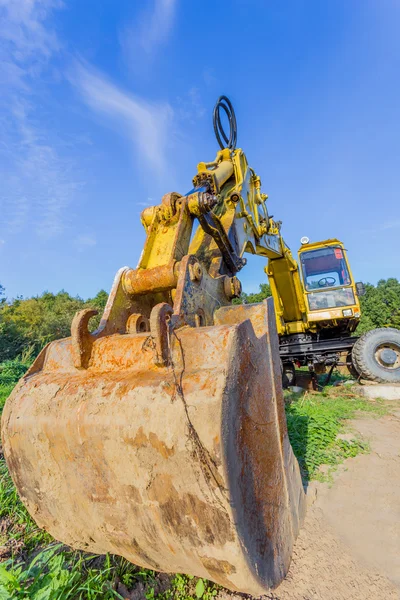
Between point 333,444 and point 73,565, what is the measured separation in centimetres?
295

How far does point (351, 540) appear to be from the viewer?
89.7 inches

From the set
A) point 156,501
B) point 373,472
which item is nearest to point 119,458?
point 156,501

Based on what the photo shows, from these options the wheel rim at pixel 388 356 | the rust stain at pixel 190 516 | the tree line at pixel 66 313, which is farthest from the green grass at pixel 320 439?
the tree line at pixel 66 313

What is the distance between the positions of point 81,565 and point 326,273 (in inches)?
299

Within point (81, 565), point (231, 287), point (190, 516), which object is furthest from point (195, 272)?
point (81, 565)

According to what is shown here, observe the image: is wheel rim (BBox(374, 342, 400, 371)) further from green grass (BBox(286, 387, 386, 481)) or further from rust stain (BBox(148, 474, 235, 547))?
rust stain (BBox(148, 474, 235, 547))

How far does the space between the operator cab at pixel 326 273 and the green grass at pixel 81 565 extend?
4425 mm

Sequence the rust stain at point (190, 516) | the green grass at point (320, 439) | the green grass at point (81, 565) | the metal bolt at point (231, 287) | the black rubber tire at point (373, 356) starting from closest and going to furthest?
1. the rust stain at point (190, 516)
2. the green grass at point (81, 565)
3. the metal bolt at point (231, 287)
4. the green grass at point (320, 439)
5. the black rubber tire at point (373, 356)

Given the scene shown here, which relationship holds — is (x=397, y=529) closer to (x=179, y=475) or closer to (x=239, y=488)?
(x=239, y=488)

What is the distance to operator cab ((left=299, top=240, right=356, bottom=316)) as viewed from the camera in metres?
7.93

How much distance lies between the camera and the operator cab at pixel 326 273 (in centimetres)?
793

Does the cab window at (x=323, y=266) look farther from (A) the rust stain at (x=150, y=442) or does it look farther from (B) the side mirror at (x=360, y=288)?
(A) the rust stain at (x=150, y=442)

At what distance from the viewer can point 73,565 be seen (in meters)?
2.08

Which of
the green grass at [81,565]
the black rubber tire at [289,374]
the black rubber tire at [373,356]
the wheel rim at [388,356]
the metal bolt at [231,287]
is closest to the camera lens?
the green grass at [81,565]
